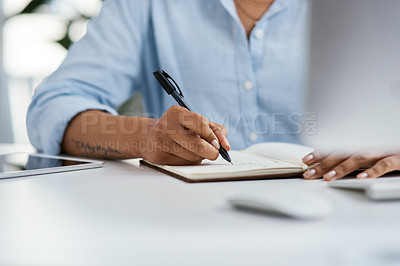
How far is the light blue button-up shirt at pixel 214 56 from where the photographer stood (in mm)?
1106

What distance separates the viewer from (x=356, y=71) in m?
0.42

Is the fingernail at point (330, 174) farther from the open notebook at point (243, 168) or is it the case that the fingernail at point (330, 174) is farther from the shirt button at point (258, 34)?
the shirt button at point (258, 34)

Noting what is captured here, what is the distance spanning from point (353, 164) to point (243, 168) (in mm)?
156

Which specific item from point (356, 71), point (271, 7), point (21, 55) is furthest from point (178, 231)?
point (21, 55)

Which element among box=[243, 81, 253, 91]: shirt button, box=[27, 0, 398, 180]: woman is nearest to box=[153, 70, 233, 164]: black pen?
box=[27, 0, 398, 180]: woman

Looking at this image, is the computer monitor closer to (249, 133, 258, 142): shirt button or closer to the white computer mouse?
the white computer mouse

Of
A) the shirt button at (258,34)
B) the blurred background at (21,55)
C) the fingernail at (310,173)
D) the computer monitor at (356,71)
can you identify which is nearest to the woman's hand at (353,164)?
the fingernail at (310,173)

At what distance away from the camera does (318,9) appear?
0.45m

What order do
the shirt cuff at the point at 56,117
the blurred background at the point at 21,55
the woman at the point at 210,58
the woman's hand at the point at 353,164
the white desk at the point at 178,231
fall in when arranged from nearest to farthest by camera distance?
1. the white desk at the point at 178,231
2. the woman's hand at the point at 353,164
3. the shirt cuff at the point at 56,117
4. the woman at the point at 210,58
5. the blurred background at the point at 21,55

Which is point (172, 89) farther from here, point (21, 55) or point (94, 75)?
point (21, 55)

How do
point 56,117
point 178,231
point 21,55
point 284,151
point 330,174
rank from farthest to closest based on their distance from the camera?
point 21,55 → point 56,117 → point 284,151 → point 330,174 → point 178,231

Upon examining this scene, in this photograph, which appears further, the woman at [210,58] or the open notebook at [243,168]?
the woman at [210,58]

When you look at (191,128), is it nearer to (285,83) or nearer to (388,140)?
(388,140)

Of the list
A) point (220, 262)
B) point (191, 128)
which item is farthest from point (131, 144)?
point (220, 262)
